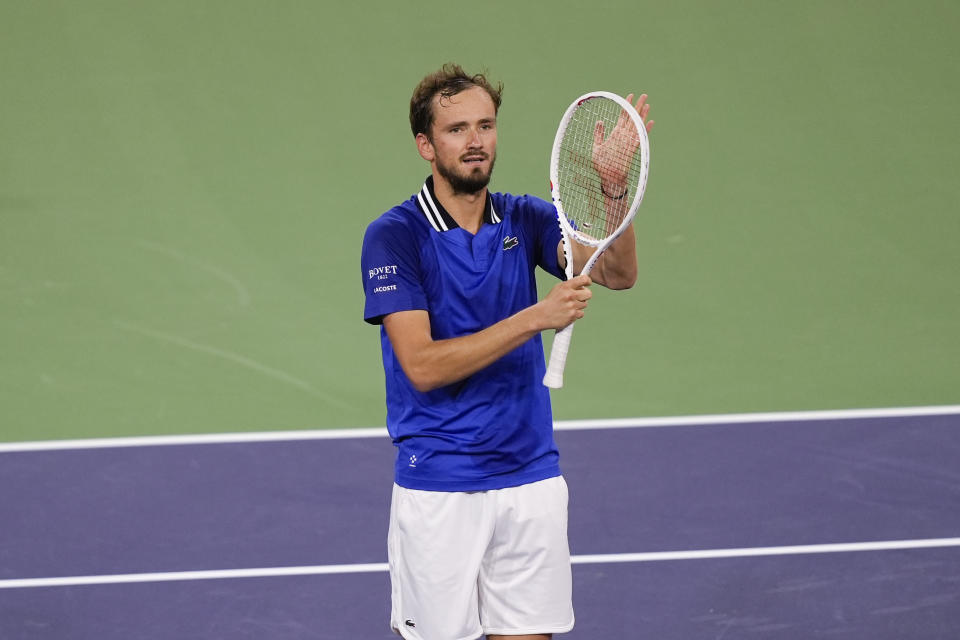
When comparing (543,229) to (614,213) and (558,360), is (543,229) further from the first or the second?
(558,360)

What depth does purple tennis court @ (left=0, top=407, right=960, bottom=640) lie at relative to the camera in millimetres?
5102

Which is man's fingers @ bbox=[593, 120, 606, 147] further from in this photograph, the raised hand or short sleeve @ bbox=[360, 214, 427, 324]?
short sleeve @ bbox=[360, 214, 427, 324]

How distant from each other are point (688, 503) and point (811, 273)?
2.65 meters

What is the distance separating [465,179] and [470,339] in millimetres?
484

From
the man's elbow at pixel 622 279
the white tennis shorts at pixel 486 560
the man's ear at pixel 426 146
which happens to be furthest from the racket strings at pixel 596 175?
the white tennis shorts at pixel 486 560

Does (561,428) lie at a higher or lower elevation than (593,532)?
higher

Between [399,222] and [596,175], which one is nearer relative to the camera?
[399,222]

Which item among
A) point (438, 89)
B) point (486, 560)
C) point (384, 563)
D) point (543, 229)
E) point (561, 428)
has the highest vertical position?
point (438, 89)

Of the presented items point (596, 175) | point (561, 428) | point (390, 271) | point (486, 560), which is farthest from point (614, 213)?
point (561, 428)

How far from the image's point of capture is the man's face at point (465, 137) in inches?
140

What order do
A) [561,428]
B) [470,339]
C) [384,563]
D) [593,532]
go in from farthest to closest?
[561,428]
[593,532]
[384,563]
[470,339]

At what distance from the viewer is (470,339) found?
342 cm

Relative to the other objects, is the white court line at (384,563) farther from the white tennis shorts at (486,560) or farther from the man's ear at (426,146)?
the man's ear at (426,146)

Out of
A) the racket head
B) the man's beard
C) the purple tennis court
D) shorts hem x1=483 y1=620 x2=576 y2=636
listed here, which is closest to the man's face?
the man's beard
